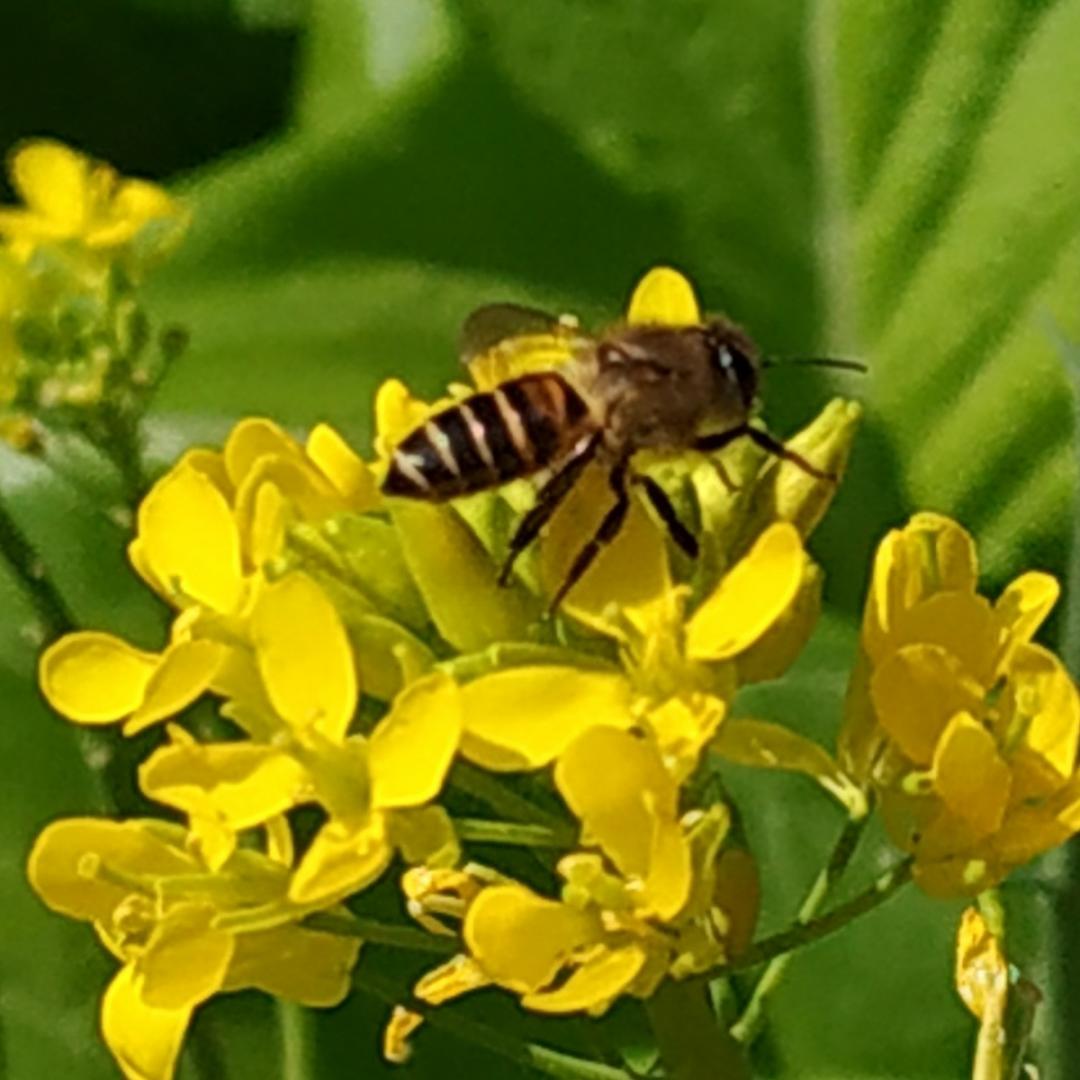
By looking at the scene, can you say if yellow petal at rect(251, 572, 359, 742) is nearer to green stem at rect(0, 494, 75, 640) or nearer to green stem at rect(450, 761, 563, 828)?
green stem at rect(450, 761, 563, 828)

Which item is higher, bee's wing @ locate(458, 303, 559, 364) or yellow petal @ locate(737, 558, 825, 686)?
yellow petal @ locate(737, 558, 825, 686)

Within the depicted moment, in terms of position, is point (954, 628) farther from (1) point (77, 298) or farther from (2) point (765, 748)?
(1) point (77, 298)

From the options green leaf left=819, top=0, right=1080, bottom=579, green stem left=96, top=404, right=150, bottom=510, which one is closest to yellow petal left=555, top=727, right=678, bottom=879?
green stem left=96, top=404, right=150, bottom=510

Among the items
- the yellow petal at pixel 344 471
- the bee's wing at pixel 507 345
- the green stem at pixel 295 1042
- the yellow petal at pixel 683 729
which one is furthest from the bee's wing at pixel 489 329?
the green stem at pixel 295 1042

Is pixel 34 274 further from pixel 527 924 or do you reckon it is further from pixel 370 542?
pixel 527 924

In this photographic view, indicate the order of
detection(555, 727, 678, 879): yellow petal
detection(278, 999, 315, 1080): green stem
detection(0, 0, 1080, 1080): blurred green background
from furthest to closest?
detection(0, 0, 1080, 1080): blurred green background < detection(278, 999, 315, 1080): green stem < detection(555, 727, 678, 879): yellow petal

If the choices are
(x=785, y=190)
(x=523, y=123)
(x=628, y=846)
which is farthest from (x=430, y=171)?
(x=628, y=846)

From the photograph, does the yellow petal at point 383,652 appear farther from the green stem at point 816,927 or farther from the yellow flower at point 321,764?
the green stem at point 816,927
